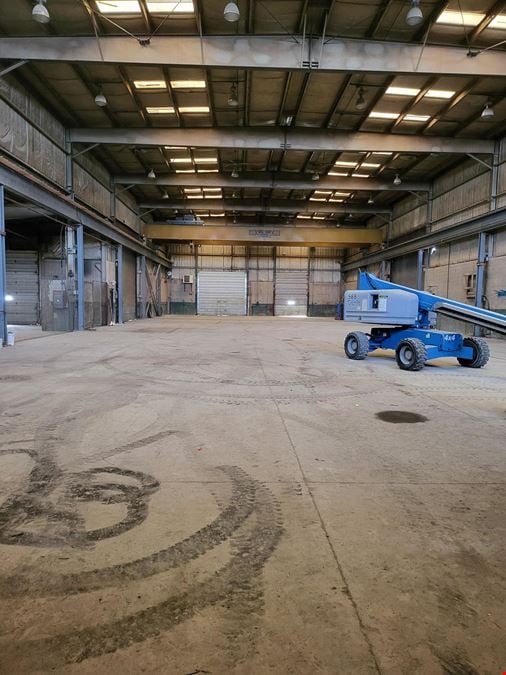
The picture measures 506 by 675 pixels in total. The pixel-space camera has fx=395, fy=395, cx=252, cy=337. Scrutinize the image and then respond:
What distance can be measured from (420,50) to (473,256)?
9749 mm

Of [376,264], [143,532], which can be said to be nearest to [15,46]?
[143,532]

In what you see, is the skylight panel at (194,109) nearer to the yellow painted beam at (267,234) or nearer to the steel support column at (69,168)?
the steel support column at (69,168)

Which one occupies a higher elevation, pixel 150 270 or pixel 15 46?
pixel 15 46

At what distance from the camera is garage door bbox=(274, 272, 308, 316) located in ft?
127

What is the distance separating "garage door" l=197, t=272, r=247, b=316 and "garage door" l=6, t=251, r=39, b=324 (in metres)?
18.0

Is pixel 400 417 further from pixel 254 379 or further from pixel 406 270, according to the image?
pixel 406 270

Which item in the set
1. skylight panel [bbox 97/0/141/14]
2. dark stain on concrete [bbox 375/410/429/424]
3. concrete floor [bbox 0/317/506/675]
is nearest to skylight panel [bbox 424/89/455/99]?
skylight panel [bbox 97/0/141/14]

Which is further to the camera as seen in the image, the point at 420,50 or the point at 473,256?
the point at 473,256

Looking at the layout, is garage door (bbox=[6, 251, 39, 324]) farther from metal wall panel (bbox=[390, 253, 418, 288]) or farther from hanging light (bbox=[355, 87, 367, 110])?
metal wall panel (bbox=[390, 253, 418, 288])

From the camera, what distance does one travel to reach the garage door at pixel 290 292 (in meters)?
38.6

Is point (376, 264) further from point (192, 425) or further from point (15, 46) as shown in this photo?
point (192, 425)

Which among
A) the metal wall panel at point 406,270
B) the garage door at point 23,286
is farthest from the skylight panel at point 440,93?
the garage door at point 23,286

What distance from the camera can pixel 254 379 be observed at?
6891mm

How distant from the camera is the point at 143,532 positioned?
2283 mm
